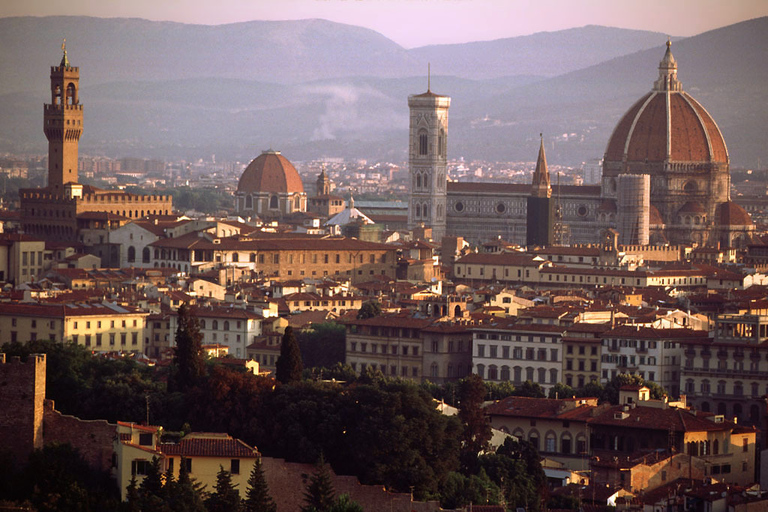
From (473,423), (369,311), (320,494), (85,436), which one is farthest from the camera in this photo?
(369,311)

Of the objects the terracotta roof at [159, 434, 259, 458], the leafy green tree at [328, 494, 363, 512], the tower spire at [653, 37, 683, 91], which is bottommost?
the leafy green tree at [328, 494, 363, 512]

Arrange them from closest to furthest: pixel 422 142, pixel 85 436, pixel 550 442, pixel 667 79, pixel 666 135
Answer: pixel 85 436
pixel 550 442
pixel 666 135
pixel 667 79
pixel 422 142

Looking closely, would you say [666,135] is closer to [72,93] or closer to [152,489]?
[72,93]

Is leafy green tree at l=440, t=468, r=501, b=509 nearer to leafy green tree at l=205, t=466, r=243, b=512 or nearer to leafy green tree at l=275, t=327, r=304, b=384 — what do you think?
leafy green tree at l=205, t=466, r=243, b=512

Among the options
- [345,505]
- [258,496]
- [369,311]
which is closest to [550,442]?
[345,505]

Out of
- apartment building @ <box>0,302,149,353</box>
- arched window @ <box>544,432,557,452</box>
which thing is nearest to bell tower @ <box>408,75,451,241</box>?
apartment building @ <box>0,302,149,353</box>

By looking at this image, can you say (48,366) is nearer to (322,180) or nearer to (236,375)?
(236,375)

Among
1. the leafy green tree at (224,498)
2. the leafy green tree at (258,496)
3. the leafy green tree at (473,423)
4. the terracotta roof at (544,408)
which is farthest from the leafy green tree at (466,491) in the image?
the terracotta roof at (544,408)
